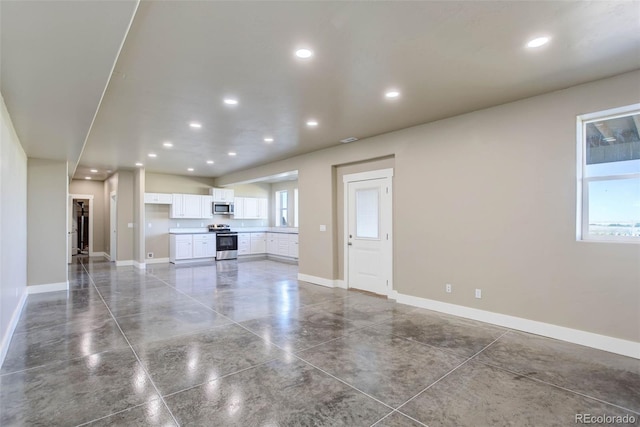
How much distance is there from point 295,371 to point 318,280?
365 cm

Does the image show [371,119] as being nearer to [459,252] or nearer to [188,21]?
[459,252]

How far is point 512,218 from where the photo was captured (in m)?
3.79

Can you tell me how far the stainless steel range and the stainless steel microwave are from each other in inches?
19.5

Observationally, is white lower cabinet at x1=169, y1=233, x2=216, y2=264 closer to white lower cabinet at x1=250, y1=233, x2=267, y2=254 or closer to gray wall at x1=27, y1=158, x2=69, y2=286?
white lower cabinet at x1=250, y1=233, x2=267, y2=254

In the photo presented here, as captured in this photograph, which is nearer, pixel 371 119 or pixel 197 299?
pixel 371 119

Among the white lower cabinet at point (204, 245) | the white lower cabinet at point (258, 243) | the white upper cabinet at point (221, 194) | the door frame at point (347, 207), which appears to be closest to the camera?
the door frame at point (347, 207)

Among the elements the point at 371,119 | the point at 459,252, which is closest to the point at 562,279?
the point at 459,252

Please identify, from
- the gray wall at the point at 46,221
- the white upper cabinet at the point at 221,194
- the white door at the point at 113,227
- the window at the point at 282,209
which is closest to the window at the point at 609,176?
the gray wall at the point at 46,221

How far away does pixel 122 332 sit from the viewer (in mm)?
3729

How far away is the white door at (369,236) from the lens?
17.5 feet

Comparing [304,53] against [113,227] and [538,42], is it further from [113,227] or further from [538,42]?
[113,227]

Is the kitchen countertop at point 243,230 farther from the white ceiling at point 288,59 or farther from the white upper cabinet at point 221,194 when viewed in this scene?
the white ceiling at point 288,59

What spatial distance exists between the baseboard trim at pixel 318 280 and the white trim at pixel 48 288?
445cm

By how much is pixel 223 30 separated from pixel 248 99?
136cm
